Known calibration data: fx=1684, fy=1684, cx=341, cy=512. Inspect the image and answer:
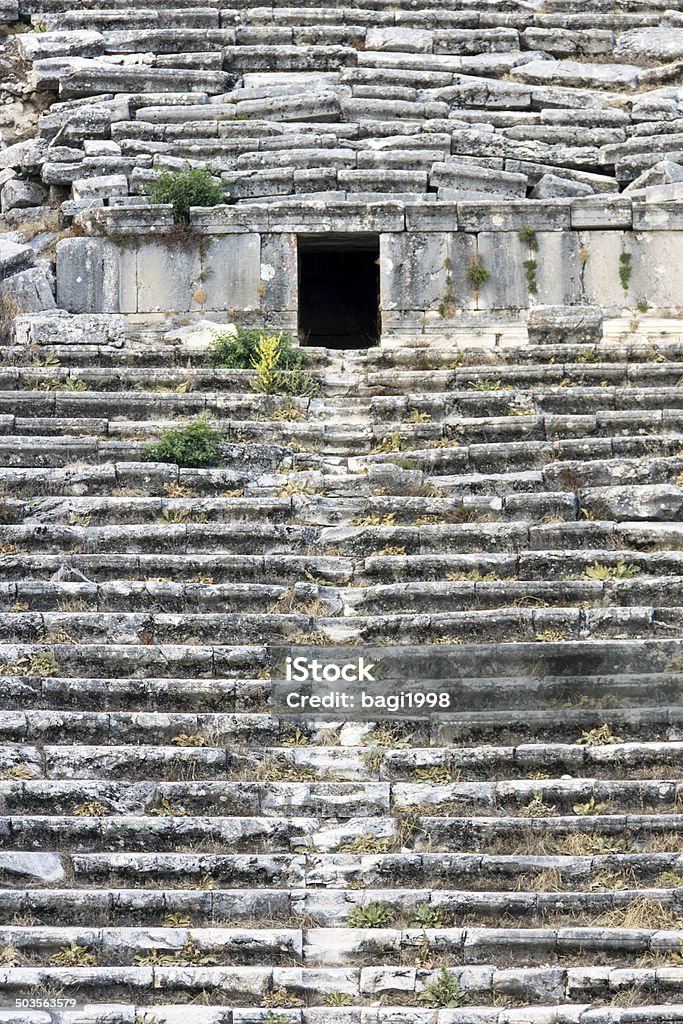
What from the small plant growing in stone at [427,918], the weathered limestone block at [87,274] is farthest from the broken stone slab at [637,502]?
the weathered limestone block at [87,274]

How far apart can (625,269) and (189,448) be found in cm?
604

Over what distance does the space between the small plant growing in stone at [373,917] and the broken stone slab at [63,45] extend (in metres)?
14.1

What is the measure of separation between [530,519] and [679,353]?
386 cm

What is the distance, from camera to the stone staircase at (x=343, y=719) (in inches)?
392

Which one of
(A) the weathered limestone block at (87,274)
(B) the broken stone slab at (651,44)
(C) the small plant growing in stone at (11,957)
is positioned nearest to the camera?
(C) the small plant growing in stone at (11,957)

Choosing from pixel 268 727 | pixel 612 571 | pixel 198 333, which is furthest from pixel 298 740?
pixel 198 333

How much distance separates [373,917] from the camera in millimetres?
10250

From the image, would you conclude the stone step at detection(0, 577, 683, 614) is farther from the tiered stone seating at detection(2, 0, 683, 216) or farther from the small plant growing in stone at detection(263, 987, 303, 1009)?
the tiered stone seating at detection(2, 0, 683, 216)

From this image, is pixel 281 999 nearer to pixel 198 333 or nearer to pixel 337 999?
pixel 337 999

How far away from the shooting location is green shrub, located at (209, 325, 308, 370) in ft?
55.4

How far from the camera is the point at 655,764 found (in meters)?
11.2

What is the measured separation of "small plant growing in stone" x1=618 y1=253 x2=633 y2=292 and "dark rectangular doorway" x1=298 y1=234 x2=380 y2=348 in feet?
11.8

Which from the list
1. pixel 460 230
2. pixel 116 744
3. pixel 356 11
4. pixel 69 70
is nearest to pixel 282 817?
pixel 116 744

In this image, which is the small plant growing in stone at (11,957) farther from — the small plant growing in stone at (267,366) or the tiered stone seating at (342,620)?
the small plant growing in stone at (267,366)
